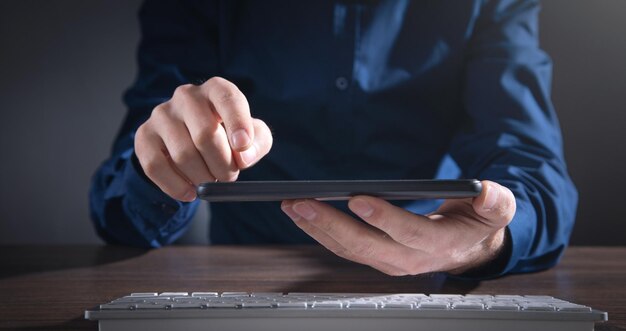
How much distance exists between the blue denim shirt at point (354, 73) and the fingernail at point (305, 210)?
2.09 ft

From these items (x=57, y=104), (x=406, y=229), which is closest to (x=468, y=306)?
(x=406, y=229)

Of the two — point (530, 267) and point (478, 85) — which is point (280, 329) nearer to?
point (530, 267)

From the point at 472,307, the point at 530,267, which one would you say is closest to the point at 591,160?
the point at 530,267

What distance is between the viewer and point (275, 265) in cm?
77

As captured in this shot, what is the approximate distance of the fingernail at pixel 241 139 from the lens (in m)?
0.58

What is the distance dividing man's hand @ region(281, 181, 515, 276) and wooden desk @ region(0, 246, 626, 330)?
0.11 feet

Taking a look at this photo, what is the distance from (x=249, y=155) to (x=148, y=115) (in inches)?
20.0

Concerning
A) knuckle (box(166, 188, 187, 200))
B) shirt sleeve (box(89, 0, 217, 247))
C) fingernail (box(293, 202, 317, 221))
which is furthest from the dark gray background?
fingernail (box(293, 202, 317, 221))

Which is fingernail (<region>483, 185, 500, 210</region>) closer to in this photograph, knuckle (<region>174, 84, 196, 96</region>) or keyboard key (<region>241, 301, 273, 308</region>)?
keyboard key (<region>241, 301, 273, 308</region>)

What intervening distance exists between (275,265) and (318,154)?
1.44 ft

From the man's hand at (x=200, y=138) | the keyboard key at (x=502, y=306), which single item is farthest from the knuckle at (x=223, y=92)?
the keyboard key at (x=502, y=306)

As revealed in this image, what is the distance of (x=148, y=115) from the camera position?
3.51 ft

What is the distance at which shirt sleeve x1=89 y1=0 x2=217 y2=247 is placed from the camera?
→ 3.00 ft

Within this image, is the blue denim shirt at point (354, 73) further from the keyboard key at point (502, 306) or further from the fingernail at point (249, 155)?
the keyboard key at point (502, 306)
